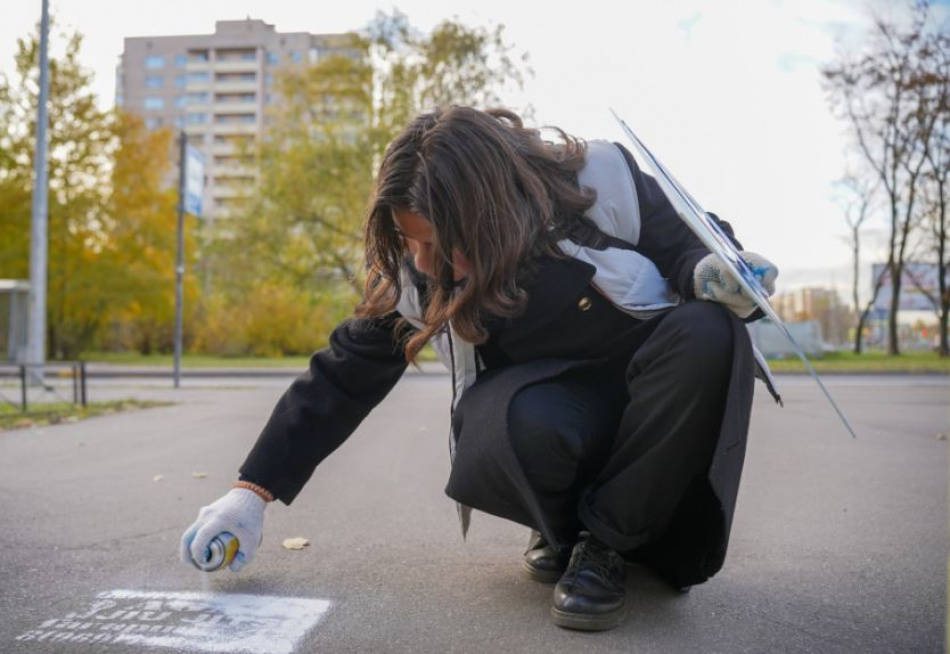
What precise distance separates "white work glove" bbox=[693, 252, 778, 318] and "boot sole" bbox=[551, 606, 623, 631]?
31.2 inches

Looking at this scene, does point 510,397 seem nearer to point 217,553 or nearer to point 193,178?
point 217,553

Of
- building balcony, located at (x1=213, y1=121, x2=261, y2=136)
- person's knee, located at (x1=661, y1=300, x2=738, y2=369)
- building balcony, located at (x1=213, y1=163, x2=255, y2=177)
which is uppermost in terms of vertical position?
building balcony, located at (x1=213, y1=121, x2=261, y2=136)

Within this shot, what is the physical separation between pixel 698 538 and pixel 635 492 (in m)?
0.26

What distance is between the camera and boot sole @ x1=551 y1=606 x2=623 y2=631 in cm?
205

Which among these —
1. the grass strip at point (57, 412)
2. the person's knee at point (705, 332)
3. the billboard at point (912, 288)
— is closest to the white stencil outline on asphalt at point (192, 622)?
the person's knee at point (705, 332)

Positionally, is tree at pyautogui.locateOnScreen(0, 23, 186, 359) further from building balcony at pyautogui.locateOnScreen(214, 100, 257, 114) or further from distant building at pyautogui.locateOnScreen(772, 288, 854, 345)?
building balcony at pyautogui.locateOnScreen(214, 100, 257, 114)

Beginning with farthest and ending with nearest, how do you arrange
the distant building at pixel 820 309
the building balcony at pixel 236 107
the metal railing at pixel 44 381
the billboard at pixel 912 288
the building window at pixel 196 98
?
the building window at pixel 196 98
the building balcony at pixel 236 107
the distant building at pixel 820 309
the billboard at pixel 912 288
the metal railing at pixel 44 381

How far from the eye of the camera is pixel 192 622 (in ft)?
6.91

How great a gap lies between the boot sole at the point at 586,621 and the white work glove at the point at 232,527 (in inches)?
31.4

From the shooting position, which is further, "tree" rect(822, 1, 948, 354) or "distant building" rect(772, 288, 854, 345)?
"distant building" rect(772, 288, 854, 345)

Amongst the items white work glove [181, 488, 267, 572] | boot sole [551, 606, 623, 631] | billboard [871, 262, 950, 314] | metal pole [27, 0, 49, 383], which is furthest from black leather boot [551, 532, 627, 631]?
billboard [871, 262, 950, 314]

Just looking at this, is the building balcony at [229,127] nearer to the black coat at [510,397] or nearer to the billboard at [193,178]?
the billboard at [193,178]

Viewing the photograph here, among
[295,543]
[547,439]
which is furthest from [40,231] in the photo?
[547,439]

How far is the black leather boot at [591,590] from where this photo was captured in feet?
6.75
